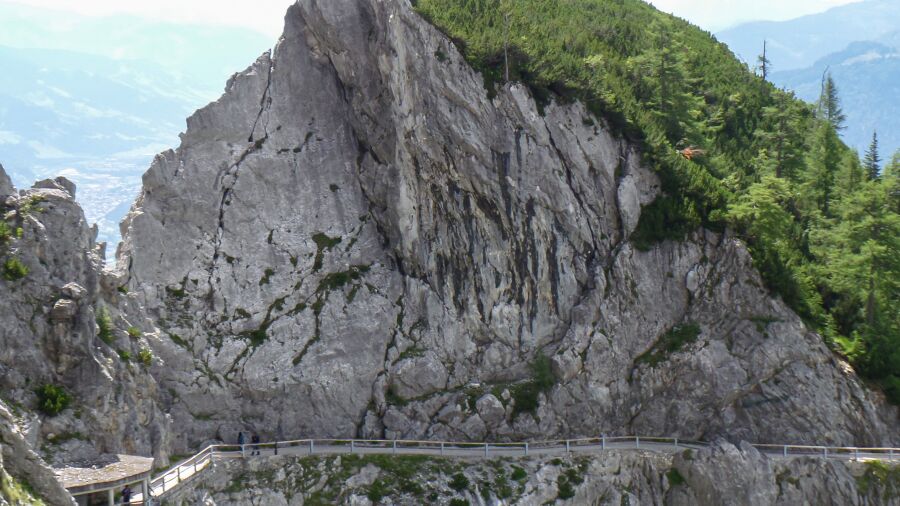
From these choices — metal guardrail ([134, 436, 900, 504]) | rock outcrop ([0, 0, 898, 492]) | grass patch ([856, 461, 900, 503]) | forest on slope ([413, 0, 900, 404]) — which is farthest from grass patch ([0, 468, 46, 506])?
grass patch ([856, 461, 900, 503])

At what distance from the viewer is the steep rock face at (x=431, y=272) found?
5456 cm

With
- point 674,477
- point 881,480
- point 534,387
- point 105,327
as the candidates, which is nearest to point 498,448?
point 534,387

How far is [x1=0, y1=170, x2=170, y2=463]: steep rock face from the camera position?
1633 inches

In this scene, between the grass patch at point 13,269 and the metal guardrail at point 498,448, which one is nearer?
the grass patch at point 13,269

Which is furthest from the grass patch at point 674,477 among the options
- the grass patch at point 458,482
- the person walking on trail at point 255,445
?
the person walking on trail at point 255,445

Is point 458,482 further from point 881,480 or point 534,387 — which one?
point 881,480

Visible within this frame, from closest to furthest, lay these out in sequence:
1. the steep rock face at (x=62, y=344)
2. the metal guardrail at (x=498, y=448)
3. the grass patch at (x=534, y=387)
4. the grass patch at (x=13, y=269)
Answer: the steep rock face at (x=62, y=344), the grass patch at (x=13, y=269), the metal guardrail at (x=498, y=448), the grass patch at (x=534, y=387)

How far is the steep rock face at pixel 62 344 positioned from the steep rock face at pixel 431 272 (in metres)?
7.00

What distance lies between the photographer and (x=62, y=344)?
4316 centimetres

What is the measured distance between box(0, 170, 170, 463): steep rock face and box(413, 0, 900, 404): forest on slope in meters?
25.8

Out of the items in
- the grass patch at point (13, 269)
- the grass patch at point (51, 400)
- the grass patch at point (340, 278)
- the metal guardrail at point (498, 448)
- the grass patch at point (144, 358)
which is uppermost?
the grass patch at point (340, 278)

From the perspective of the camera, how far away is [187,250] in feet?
179

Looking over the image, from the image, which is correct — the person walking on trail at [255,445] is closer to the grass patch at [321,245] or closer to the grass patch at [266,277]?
the grass patch at [266,277]

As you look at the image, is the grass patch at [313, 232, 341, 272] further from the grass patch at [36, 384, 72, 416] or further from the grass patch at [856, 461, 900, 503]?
the grass patch at [856, 461, 900, 503]
